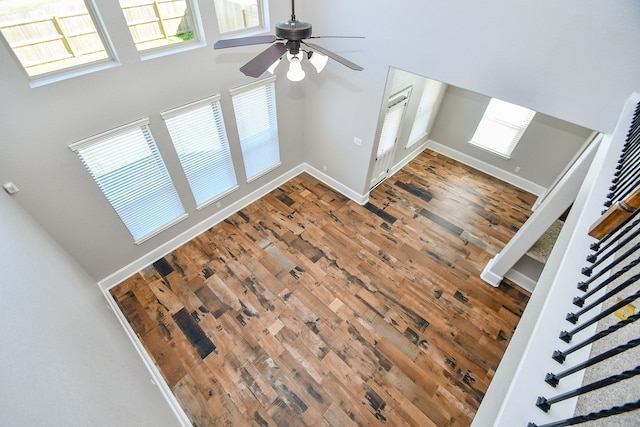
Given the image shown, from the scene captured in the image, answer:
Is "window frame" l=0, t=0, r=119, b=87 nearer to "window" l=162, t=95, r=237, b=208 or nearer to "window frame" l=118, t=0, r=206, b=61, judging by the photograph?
"window frame" l=118, t=0, r=206, b=61

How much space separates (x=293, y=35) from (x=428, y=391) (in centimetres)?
397

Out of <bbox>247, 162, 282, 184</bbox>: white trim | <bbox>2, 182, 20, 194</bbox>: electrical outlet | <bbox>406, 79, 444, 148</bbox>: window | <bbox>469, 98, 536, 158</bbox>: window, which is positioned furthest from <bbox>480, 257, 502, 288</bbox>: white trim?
<bbox>2, 182, 20, 194</bbox>: electrical outlet

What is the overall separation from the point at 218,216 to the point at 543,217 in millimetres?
4929

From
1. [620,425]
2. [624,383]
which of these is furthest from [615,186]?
[620,425]

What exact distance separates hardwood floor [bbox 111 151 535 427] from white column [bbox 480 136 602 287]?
323 millimetres

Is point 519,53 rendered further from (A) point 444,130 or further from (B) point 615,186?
(A) point 444,130

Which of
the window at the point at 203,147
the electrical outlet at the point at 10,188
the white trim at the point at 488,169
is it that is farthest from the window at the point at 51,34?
the white trim at the point at 488,169

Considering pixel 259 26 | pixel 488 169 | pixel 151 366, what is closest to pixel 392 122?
pixel 259 26

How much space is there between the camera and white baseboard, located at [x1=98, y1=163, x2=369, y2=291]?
165 inches

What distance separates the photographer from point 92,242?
3639mm

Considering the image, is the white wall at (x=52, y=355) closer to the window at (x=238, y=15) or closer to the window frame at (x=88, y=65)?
the window frame at (x=88, y=65)

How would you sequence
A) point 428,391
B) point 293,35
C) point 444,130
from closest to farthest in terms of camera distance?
1. point 293,35
2. point 428,391
3. point 444,130

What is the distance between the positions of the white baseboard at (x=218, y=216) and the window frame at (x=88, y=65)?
8.42 ft

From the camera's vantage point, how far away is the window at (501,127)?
5656 mm
